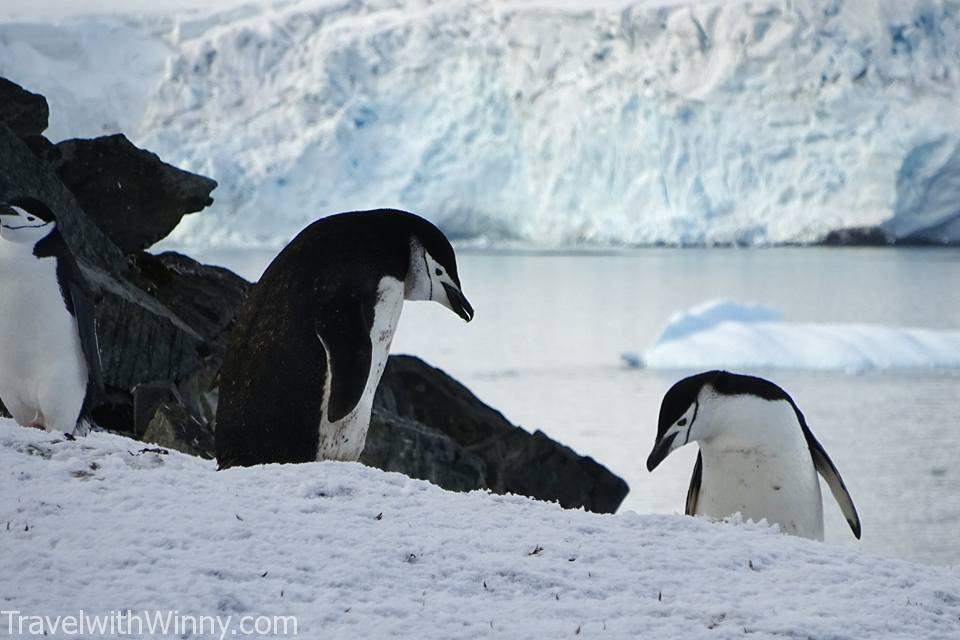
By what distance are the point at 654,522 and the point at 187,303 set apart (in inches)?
126

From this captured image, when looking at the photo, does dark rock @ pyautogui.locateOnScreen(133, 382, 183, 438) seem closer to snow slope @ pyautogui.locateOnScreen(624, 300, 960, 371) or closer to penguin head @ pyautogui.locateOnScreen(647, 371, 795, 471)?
penguin head @ pyautogui.locateOnScreen(647, 371, 795, 471)

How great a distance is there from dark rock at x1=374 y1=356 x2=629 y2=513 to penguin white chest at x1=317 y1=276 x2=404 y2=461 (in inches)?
80.0

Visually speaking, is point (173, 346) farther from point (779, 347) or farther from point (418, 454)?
point (779, 347)

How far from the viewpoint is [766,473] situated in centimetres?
333

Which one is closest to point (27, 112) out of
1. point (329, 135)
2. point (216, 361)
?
point (216, 361)

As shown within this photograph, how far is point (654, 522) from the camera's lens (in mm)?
2236

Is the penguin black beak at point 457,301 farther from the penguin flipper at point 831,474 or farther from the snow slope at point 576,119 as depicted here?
the snow slope at point 576,119

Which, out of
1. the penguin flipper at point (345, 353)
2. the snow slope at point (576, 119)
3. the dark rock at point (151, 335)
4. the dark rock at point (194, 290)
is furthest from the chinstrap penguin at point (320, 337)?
the snow slope at point (576, 119)

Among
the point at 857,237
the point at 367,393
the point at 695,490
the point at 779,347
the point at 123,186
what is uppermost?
the point at 857,237

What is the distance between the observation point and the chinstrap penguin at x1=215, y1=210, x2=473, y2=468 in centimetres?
279

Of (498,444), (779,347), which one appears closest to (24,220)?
(498,444)

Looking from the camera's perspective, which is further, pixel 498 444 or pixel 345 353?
pixel 498 444

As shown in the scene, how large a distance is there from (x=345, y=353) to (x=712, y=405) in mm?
1016

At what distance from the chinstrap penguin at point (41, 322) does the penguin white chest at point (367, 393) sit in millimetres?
701
